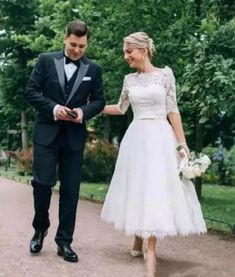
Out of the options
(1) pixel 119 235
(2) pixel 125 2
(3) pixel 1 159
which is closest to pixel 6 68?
(3) pixel 1 159

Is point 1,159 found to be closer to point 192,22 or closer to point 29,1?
point 29,1

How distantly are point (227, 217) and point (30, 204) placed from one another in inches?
150

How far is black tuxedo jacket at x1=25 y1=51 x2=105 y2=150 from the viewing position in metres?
5.06

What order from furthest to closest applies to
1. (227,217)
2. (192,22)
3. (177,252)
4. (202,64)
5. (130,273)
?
(192,22), (227,217), (202,64), (177,252), (130,273)

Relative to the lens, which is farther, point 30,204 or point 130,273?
point 30,204

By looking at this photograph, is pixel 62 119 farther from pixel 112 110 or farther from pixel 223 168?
pixel 223 168

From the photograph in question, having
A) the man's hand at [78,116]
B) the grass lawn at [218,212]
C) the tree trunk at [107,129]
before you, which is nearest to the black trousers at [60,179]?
the man's hand at [78,116]

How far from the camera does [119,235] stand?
703 cm

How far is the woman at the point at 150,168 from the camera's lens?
5.05 metres

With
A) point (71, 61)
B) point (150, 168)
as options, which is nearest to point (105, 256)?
point (150, 168)

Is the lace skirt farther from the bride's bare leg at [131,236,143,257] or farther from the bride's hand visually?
the bride's bare leg at [131,236,143,257]

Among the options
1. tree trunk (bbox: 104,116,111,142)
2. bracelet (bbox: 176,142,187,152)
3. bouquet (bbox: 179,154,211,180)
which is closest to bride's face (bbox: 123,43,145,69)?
bracelet (bbox: 176,142,187,152)

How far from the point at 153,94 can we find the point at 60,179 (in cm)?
113

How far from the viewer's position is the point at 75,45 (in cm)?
501
